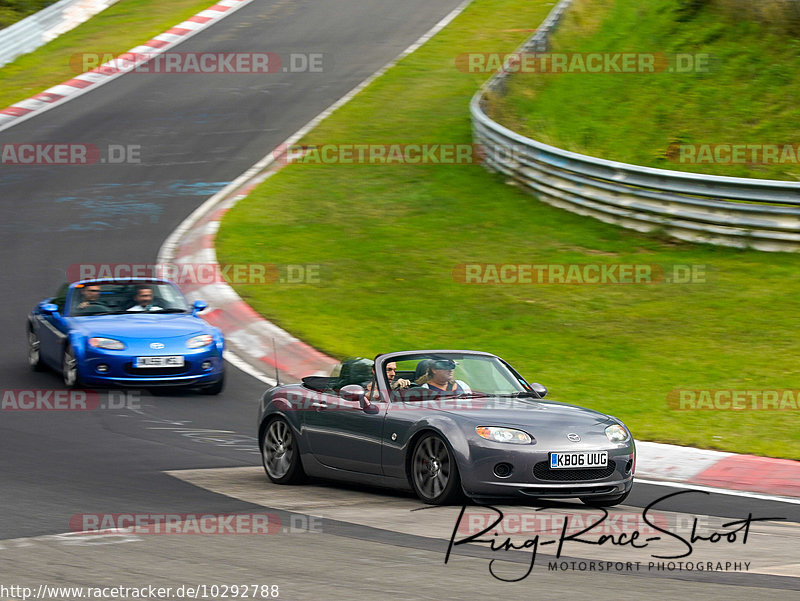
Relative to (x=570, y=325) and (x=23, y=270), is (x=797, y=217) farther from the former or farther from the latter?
(x=23, y=270)

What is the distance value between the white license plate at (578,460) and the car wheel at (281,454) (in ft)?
7.85

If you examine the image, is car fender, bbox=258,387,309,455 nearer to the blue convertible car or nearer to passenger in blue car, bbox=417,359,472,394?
passenger in blue car, bbox=417,359,472,394

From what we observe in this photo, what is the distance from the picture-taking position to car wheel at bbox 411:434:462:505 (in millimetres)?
8531

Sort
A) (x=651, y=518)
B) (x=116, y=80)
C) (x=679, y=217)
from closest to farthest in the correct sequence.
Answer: (x=651, y=518), (x=679, y=217), (x=116, y=80)

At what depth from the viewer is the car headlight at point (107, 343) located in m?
13.5

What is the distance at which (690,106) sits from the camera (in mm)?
24484

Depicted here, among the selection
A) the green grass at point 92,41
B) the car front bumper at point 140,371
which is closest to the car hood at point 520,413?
the car front bumper at point 140,371

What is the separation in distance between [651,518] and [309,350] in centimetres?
744

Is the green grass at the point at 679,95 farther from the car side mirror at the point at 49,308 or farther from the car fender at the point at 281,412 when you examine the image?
the car fender at the point at 281,412

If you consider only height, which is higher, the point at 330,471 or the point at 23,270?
the point at 330,471

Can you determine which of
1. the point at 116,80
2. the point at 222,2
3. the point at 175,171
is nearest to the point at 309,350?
the point at 175,171

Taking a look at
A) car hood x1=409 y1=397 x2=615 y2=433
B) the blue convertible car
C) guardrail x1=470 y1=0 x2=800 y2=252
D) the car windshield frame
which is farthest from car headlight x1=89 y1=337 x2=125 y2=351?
guardrail x1=470 y1=0 x2=800 y2=252

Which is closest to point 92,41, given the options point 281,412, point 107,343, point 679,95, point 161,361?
point 679,95

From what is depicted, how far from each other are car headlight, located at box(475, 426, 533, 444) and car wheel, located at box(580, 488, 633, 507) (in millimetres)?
663
